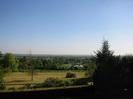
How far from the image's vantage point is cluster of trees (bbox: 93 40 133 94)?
22516 millimetres

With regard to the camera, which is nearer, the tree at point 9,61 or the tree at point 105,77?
the tree at point 105,77

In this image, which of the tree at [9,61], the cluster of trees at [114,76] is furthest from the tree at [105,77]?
the tree at [9,61]

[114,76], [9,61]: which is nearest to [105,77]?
[114,76]

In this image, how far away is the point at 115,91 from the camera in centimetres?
2253

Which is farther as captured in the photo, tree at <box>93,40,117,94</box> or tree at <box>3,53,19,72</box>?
tree at <box>3,53,19,72</box>

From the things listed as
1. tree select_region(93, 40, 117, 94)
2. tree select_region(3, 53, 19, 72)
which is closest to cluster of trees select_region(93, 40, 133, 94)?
tree select_region(93, 40, 117, 94)

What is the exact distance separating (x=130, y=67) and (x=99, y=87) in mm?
3376

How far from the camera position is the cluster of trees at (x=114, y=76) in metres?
22.5

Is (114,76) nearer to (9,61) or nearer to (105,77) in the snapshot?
(105,77)

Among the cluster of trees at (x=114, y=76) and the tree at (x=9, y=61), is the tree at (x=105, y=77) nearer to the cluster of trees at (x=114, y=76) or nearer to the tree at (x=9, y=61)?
the cluster of trees at (x=114, y=76)

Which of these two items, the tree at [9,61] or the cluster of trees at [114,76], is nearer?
the cluster of trees at [114,76]

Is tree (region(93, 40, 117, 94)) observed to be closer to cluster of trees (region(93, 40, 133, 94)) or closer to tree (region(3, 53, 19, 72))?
cluster of trees (region(93, 40, 133, 94))

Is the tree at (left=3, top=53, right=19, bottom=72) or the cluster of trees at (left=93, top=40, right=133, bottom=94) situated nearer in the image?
the cluster of trees at (left=93, top=40, right=133, bottom=94)

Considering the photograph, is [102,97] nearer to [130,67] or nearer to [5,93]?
[130,67]
